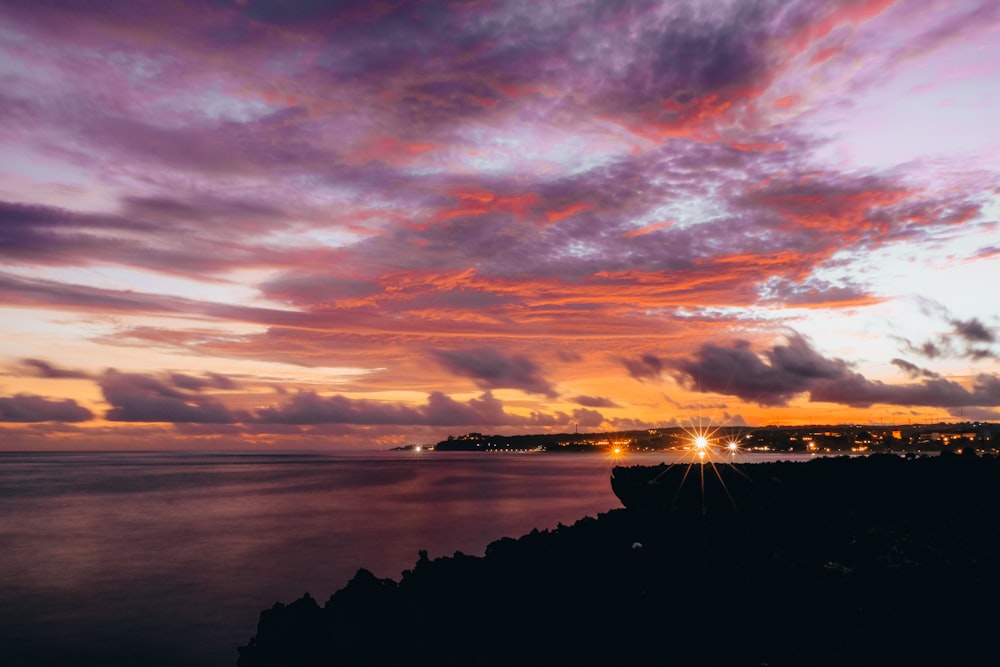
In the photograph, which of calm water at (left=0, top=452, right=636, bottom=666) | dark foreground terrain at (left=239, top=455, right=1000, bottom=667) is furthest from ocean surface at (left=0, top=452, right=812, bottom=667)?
dark foreground terrain at (left=239, top=455, right=1000, bottom=667)

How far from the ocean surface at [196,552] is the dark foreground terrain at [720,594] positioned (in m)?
9.30

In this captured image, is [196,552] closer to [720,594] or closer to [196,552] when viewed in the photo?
[196,552]

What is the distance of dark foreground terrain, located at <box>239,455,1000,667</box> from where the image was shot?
12258mm

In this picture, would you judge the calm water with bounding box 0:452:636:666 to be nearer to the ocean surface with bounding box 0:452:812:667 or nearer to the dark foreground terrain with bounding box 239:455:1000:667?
the ocean surface with bounding box 0:452:812:667

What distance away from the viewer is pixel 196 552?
42.0 meters

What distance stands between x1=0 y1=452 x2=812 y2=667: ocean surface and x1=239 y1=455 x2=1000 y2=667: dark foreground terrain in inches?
366

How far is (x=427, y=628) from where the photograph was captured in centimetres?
1479

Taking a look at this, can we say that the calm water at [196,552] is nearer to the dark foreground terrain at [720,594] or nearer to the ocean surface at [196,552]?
the ocean surface at [196,552]

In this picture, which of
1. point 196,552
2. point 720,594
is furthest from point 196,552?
point 720,594

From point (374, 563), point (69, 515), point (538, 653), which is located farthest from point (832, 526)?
point (69, 515)

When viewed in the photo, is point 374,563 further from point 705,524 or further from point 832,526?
point 832,526

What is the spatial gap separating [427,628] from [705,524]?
38.7 feet

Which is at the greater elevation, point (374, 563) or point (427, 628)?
point (427, 628)

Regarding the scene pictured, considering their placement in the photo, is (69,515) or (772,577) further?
(69,515)
